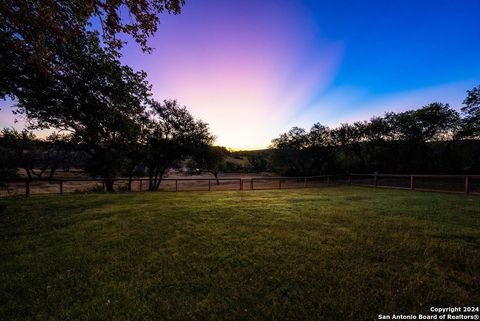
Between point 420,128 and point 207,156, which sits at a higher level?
point 420,128

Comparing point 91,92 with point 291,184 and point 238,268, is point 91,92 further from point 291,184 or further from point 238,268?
point 291,184

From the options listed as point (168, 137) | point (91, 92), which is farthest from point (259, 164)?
point (91, 92)

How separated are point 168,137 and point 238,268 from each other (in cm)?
2206

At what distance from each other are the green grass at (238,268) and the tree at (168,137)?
56.0 ft

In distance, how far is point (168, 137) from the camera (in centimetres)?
2334

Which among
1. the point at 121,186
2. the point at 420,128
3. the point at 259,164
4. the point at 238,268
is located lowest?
the point at 121,186

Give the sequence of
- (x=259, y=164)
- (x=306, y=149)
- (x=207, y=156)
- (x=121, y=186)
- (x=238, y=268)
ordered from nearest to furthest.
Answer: (x=238, y=268)
(x=121, y=186)
(x=207, y=156)
(x=306, y=149)
(x=259, y=164)

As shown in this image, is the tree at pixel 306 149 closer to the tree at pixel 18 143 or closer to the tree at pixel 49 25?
the tree at pixel 49 25

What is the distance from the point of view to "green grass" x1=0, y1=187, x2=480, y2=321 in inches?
94.3

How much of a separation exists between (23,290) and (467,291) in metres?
5.86

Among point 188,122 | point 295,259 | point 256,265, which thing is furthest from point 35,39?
point 188,122

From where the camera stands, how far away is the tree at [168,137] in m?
22.6

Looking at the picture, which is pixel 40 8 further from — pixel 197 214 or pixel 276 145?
pixel 276 145

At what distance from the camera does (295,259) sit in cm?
354
